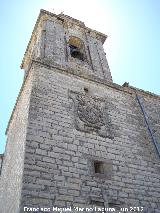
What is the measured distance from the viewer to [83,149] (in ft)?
20.5

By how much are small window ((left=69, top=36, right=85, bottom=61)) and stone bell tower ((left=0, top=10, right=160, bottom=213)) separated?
1011 mm

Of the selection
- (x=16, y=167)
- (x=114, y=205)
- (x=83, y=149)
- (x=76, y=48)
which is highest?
(x=76, y=48)

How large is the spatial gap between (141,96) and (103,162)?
390 centimetres

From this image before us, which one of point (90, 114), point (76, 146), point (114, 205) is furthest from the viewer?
point (90, 114)

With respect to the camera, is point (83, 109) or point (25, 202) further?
point (83, 109)

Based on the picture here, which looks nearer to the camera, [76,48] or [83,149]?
[83,149]

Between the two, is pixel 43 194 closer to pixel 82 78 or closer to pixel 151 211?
pixel 151 211

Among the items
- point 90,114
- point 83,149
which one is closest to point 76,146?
point 83,149

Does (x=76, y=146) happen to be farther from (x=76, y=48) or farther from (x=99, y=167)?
(x=76, y=48)

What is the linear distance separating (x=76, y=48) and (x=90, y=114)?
187 inches

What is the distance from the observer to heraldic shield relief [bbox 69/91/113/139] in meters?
6.90

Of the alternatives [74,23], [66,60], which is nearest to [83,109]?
[66,60]

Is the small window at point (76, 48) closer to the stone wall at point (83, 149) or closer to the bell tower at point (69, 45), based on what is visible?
the bell tower at point (69, 45)

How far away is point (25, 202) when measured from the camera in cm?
472
